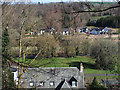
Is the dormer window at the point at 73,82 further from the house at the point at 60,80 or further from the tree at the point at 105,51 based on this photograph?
the tree at the point at 105,51

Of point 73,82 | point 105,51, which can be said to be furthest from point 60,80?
point 105,51

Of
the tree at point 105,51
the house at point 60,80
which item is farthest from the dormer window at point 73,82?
the tree at point 105,51

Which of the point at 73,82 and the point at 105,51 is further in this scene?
the point at 105,51

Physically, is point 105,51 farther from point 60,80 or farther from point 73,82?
point 60,80

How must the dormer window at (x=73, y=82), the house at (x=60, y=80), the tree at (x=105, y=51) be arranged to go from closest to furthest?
the house at (x=60, y=80), the dormer window at (x=73, y=82), the tree at (x=105, y=51)

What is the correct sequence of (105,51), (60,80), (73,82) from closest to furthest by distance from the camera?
(73,82) < (60,80) < (105,51)

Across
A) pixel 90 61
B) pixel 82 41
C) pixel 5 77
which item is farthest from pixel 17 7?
pixel 82 41

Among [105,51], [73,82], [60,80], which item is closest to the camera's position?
[73,82]

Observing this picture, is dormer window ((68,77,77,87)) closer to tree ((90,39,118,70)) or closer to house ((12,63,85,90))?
house ((12,63,85,90))

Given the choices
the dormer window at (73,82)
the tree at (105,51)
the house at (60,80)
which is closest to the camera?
the house at (60,80)

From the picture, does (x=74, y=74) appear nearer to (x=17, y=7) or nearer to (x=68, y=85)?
(x=68, y=85)

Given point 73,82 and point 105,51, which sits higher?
point 105,51

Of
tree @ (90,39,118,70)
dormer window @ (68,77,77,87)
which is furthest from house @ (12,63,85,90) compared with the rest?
tree @ (90,39,118,70)

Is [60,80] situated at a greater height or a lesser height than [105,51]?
lesser
